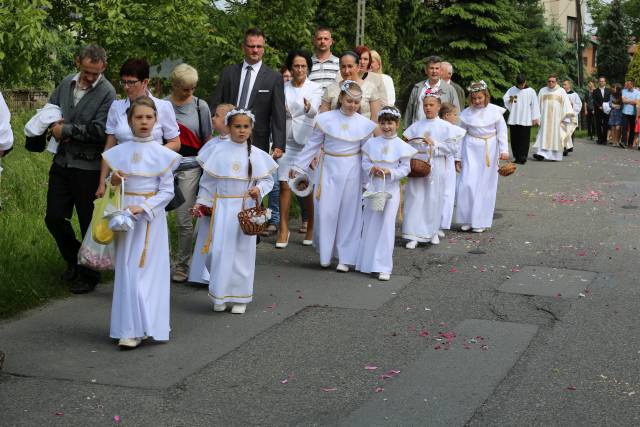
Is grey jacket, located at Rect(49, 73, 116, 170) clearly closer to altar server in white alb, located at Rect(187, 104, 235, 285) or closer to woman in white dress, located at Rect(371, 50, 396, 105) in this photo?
altar server in white alb, located at Rect(187, 104, 235, 285)

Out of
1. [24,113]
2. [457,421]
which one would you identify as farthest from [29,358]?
[24,113]

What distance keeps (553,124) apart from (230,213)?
1944 centimetres

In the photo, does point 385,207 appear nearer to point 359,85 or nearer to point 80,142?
point 359,85

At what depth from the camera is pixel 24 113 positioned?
24.0m

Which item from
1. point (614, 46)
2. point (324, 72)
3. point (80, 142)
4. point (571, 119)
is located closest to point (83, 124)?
point (80, 142)

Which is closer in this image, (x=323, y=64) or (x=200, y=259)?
(x=200, y=259)

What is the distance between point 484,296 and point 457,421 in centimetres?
364

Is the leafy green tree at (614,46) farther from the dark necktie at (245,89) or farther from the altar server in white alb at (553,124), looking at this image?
the dark necktie at (245,89)

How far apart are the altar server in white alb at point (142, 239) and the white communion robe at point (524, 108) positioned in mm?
18305

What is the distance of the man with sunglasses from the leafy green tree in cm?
6484

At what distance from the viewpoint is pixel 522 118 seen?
84.6 ft

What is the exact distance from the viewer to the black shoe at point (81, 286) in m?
9.72

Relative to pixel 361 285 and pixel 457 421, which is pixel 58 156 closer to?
pixel 361 285

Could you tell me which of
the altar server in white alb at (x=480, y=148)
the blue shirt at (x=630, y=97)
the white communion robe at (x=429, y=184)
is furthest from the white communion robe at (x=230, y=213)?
the blue shirt at (x=630, y=97)
